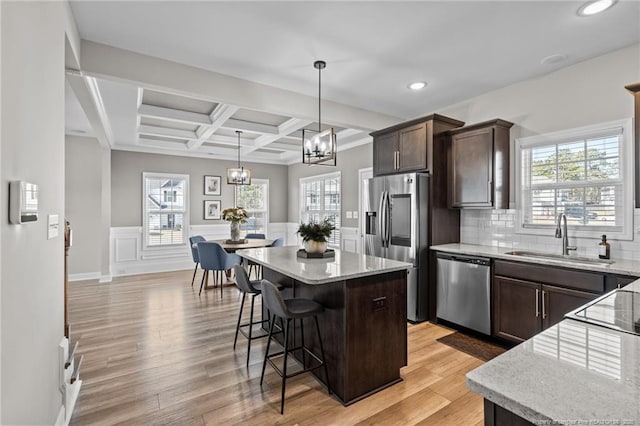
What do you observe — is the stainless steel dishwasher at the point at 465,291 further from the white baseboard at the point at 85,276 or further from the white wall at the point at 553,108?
the white baseboard at the point at 85,276

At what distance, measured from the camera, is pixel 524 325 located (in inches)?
116

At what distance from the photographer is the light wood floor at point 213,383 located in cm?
210

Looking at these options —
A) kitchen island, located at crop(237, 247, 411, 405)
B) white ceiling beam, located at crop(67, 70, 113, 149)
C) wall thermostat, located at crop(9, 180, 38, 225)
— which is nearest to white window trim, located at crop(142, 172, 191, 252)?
white ceiling beam, located at crop(67, 70, 113, 149)

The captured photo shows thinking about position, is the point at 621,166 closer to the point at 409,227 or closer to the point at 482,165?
the point at 482,165

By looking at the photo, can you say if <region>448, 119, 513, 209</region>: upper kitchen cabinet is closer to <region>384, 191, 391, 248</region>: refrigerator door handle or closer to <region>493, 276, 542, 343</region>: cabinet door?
<region>384, 191, 391, 248</region>: refrigerator door handle

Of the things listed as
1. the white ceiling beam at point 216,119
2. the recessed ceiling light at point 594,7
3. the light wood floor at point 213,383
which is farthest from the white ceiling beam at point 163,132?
the recessed ceiling light at point 594,7

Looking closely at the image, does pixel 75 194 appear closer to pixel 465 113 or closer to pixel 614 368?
pixel 465 113

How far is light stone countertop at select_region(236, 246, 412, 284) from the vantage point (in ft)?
7.07

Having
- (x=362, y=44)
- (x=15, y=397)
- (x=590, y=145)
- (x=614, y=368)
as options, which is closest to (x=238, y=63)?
(x=362, y=44)

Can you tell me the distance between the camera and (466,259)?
136 inches

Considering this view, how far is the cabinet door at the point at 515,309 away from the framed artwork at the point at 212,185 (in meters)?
6.28

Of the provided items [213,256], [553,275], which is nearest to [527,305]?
[553,275]

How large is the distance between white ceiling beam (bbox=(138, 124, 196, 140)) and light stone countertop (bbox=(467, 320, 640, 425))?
19.9 ft

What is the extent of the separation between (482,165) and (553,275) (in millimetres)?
1380
